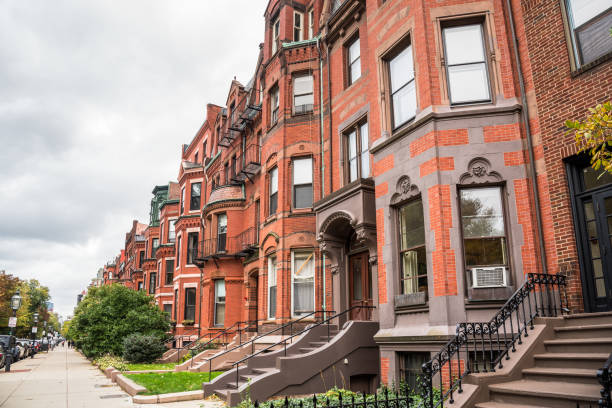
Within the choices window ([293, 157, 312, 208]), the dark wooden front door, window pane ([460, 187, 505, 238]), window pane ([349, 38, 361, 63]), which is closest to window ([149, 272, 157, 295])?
window ([293, 157, 312, 208])

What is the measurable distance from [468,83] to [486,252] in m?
3.86

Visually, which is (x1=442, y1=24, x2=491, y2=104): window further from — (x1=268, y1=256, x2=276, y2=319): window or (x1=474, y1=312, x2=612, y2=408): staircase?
(x1=268, y1=256, x2=276, y2=319): window

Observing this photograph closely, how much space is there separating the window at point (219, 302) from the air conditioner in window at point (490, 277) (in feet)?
56.9

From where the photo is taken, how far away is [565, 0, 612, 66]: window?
885 cm

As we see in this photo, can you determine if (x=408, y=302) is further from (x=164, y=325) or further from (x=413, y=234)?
(x=164, y=325)

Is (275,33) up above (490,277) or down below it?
above

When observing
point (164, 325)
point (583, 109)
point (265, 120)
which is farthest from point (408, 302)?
point (164, 325)

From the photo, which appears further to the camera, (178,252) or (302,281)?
(178,252)

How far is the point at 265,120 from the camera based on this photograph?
2005 cm

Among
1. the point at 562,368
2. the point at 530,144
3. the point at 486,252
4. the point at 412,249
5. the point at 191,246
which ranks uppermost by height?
the point at 191,246

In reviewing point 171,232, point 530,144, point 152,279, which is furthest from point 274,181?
point 152,279

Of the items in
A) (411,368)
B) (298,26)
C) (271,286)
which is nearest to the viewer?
(411,368)

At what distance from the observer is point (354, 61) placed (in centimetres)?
1580

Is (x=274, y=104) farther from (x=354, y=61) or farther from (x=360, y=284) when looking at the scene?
(x=360, y=284)
